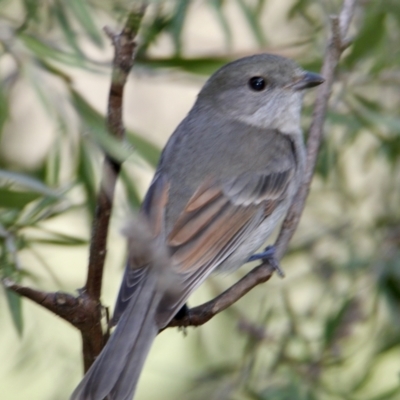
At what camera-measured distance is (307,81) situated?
3664 millimetres

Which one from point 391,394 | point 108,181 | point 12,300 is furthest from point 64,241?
point 391,394

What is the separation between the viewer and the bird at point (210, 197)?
8.64ft

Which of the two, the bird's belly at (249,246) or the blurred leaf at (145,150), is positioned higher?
the blurred leaf at (145,150)

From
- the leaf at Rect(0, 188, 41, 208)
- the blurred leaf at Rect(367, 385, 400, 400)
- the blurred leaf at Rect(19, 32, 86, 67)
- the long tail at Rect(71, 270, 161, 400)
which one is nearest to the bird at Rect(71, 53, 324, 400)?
the long tail at Rect(71, 270, 161, 400)

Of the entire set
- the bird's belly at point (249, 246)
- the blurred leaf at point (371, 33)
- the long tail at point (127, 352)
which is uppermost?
the blurred leaf at point (371, 33)

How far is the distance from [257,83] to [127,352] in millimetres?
1609

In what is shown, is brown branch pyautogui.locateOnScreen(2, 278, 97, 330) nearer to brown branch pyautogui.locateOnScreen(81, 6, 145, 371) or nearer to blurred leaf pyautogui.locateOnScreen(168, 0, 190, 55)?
brown branch pyautogui.locateOnScreen(81, 6, 145, 371)

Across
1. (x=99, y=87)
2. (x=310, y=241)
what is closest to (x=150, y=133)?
(x=99, y=87)

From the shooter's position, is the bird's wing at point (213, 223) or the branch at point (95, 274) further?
the bird's wing at point (213, 223)

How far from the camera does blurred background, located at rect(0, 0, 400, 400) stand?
351cm

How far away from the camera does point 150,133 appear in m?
5.04

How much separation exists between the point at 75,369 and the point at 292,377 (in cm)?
106

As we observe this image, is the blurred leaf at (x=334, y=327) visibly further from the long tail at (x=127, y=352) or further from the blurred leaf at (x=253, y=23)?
the long tail at (x=127, y=352)

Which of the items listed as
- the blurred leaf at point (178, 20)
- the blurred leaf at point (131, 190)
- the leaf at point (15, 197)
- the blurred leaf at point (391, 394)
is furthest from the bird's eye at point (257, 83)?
the blurred leaf at point (391, 394)
